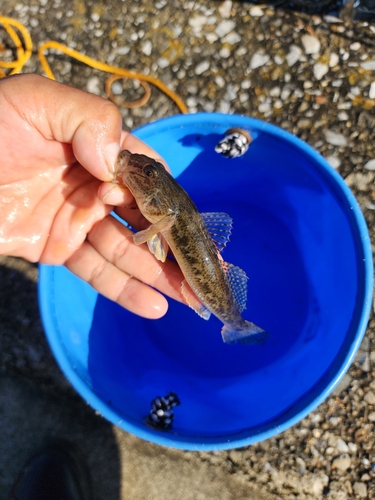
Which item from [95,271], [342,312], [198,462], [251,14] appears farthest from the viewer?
[251,14]

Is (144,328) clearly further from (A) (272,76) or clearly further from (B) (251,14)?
(B) (251,14)

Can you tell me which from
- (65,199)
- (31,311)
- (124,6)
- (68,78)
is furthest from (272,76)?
(31,311)

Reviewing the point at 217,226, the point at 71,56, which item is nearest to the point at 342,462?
the point at 217,226

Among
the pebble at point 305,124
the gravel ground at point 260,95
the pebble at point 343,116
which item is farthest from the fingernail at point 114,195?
the pebble at point 343,116

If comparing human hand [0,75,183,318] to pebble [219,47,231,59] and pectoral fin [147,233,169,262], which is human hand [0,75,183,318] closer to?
pectoral fin [147,233,169,262]

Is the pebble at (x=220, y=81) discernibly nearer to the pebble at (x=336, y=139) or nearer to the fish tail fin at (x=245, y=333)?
the pebble at (x=336, y=139)

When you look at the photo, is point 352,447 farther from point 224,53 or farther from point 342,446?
point 224,53
